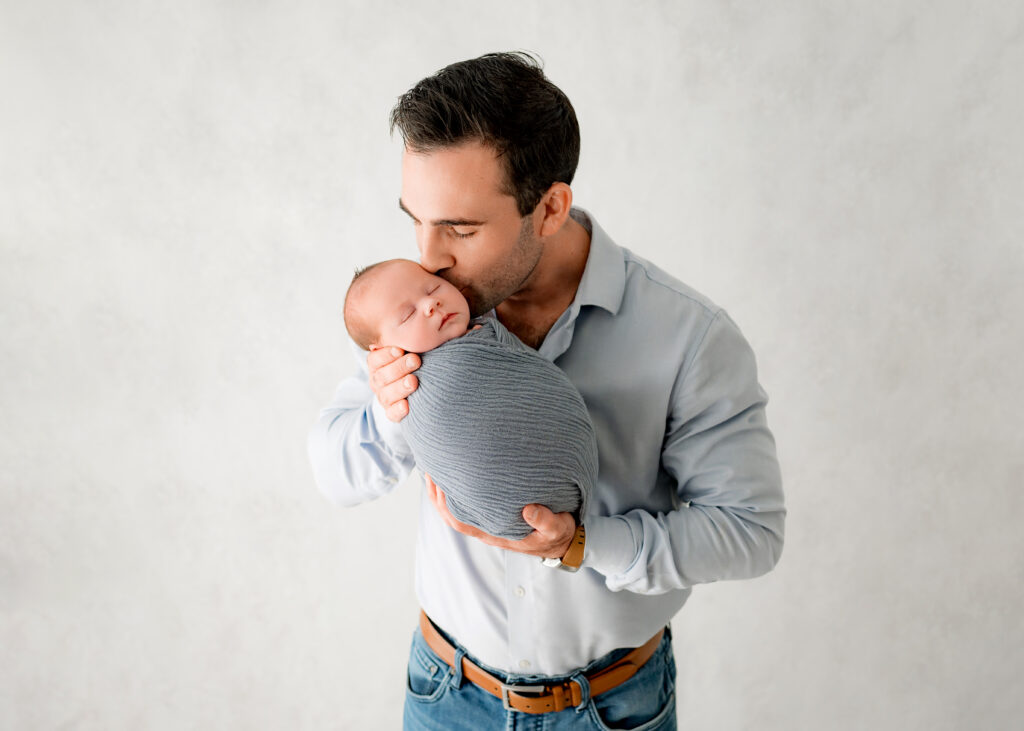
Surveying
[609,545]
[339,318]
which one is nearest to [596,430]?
[609,545]

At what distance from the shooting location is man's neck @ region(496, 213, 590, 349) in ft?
4.42

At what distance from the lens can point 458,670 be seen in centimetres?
141

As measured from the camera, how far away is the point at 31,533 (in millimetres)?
2000

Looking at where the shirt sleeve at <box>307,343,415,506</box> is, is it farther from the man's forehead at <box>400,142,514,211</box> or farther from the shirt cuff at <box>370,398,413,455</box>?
the man's forehead at <box>400,142,514,211</box>

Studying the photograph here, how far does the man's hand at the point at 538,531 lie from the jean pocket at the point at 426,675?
1.29 ft

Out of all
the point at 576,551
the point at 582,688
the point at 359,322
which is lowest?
the point at 582,688

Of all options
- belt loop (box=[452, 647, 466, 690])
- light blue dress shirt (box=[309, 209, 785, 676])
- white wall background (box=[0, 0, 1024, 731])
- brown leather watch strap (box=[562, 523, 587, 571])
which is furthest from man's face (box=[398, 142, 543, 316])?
white wall background (box=[0, 0, 1024, 731])

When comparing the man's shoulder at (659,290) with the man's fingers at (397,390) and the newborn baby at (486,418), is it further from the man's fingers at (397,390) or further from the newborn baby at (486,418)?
the man's fingers at (397,390)

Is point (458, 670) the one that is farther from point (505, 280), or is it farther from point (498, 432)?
point (505, 280)

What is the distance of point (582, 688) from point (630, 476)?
36cm

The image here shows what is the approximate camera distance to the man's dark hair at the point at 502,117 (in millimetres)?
1157

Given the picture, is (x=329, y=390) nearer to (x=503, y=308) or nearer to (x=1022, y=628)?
(x=503, y=308)

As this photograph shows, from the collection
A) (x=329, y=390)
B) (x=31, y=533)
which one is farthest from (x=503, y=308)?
(x=31, y=533)

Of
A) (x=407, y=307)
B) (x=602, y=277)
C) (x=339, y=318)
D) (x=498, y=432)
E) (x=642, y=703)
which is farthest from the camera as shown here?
(x=339, y=318)
